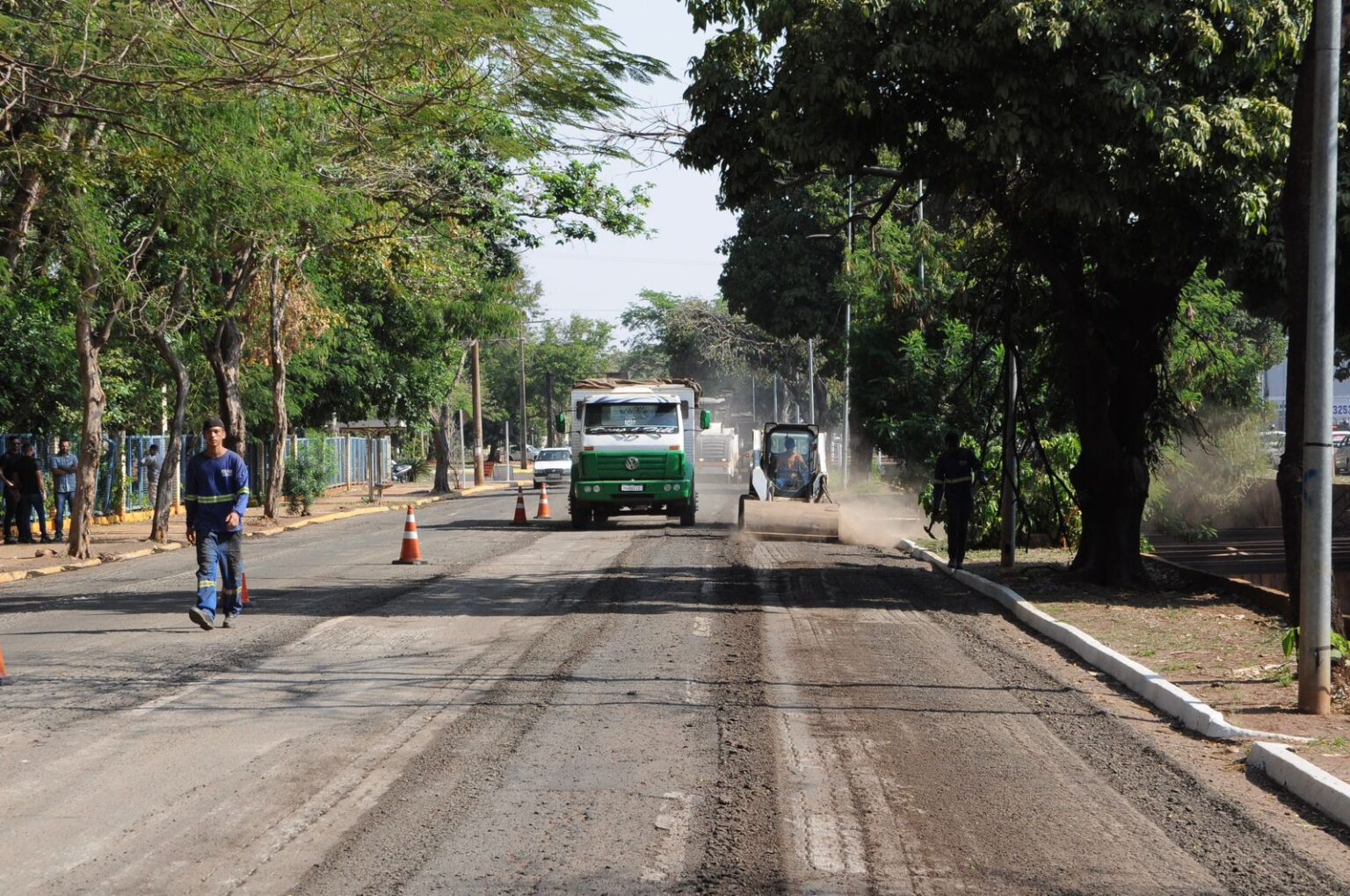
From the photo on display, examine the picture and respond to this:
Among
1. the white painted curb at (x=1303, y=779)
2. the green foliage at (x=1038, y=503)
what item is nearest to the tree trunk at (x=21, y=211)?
the green foliage at (x=1038, y=503)

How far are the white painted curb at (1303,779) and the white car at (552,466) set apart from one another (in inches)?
2144

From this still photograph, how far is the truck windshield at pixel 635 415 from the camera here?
98.3ft

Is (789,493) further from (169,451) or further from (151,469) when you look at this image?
(151,469)

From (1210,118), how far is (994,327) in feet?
17.3

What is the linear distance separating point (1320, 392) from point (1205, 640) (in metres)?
3.86

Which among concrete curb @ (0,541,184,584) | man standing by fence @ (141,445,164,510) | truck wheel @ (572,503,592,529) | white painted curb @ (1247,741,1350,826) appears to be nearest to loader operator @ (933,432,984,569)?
white painted curb @ (1247,741,1350,826)

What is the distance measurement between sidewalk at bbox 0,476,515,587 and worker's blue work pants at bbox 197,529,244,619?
7.63 metres

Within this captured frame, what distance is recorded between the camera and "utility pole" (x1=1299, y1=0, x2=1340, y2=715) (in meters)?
9.02

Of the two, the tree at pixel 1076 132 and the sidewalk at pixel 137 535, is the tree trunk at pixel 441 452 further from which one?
the tree at pixel 1076 132

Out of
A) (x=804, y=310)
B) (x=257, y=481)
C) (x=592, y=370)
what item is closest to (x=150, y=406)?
(x=257, y=481)

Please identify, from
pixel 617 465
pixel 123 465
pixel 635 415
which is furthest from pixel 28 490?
pixel 635 415

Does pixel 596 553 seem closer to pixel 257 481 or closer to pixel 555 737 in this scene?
pixel 555 737

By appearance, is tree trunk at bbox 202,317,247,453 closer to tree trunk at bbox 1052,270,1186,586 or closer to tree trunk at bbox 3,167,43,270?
tree trunk at bbox 3,167,43,270

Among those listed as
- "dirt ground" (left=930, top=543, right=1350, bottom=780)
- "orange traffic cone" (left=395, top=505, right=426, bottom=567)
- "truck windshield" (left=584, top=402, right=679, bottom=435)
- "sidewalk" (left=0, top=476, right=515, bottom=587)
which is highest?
"truck windshield" (left=584, top=402, right=679, bottom=435)
